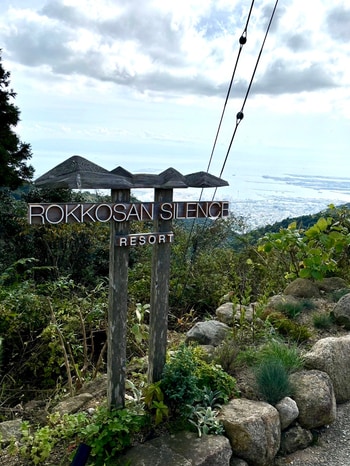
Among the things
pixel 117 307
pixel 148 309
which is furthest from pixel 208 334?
pixel 117 307

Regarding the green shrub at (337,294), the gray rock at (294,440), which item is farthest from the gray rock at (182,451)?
the green shrub at (337,294)

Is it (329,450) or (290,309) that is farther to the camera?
(290,309)

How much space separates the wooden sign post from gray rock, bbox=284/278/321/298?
2953mm

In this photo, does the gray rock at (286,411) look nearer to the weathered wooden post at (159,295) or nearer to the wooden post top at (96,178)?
the weathered wooden post at (159,295)

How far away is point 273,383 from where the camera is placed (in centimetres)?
381

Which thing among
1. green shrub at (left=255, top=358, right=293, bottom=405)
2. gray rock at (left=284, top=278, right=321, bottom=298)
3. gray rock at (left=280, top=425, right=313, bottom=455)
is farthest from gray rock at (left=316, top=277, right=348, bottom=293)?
gray rock at (left=280, top=425, right=313, bottom=455)

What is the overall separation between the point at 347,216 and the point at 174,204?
5080mm

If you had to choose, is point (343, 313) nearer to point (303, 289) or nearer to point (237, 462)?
point (303, 289)

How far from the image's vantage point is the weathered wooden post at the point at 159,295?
11.6 feet

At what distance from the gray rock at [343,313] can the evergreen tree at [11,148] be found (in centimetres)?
891

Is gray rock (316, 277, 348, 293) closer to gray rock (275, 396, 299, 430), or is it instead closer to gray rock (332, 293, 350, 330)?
gray rock (332, 293, 350, 330)

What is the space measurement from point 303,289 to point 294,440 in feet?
9.49

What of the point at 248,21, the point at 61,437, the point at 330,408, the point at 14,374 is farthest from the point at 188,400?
the point at 248,21

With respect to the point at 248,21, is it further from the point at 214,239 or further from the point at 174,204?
the point at 214,239
